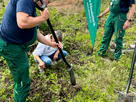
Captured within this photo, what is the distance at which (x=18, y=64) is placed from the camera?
1529mm

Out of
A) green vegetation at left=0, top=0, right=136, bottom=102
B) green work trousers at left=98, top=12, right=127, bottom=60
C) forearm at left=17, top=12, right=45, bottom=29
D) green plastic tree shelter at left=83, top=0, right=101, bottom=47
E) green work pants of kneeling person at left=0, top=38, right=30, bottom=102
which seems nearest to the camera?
forearm at left=17, top=12, right=45, bottom=29

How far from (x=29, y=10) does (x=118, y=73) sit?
2.58m

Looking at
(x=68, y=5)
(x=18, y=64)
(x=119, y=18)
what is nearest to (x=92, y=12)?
(x=119, y=18)

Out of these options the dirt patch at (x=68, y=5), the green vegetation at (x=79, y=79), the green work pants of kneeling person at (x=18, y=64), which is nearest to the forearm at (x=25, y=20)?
the green work pants of kneeling person at (x=18, y=64)

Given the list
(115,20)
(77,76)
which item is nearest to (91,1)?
(115,20)

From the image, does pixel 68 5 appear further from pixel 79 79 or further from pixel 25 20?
pixel 25 20

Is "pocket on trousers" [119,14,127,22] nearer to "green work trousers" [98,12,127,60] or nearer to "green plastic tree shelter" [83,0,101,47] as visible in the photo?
"green work trousers" [98,12,127,60]

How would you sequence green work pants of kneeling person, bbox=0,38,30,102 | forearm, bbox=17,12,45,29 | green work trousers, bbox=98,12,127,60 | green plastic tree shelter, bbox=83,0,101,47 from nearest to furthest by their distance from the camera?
1. forearm, bbox=17,12,45,29
2. green work pants of kneeling person, bbox=0,38,30,102
3. green work trousers, bbox=98,12,127,60
4. green plastic tree shelter, bbox=83,0,101,47

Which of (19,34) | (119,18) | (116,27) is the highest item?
(19,34)

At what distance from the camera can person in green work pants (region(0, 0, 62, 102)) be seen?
1160 millimetres

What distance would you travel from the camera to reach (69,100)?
2.12 meters

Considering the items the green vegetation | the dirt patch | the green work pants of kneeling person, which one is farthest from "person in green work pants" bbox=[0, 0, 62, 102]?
the dirt patch

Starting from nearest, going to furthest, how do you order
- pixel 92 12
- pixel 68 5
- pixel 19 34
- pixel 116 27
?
1. pixel 19 34
2. pixel 116 27
3. pixel 92 12
4. pixel 68 5

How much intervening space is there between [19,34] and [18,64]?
1.42 feet
